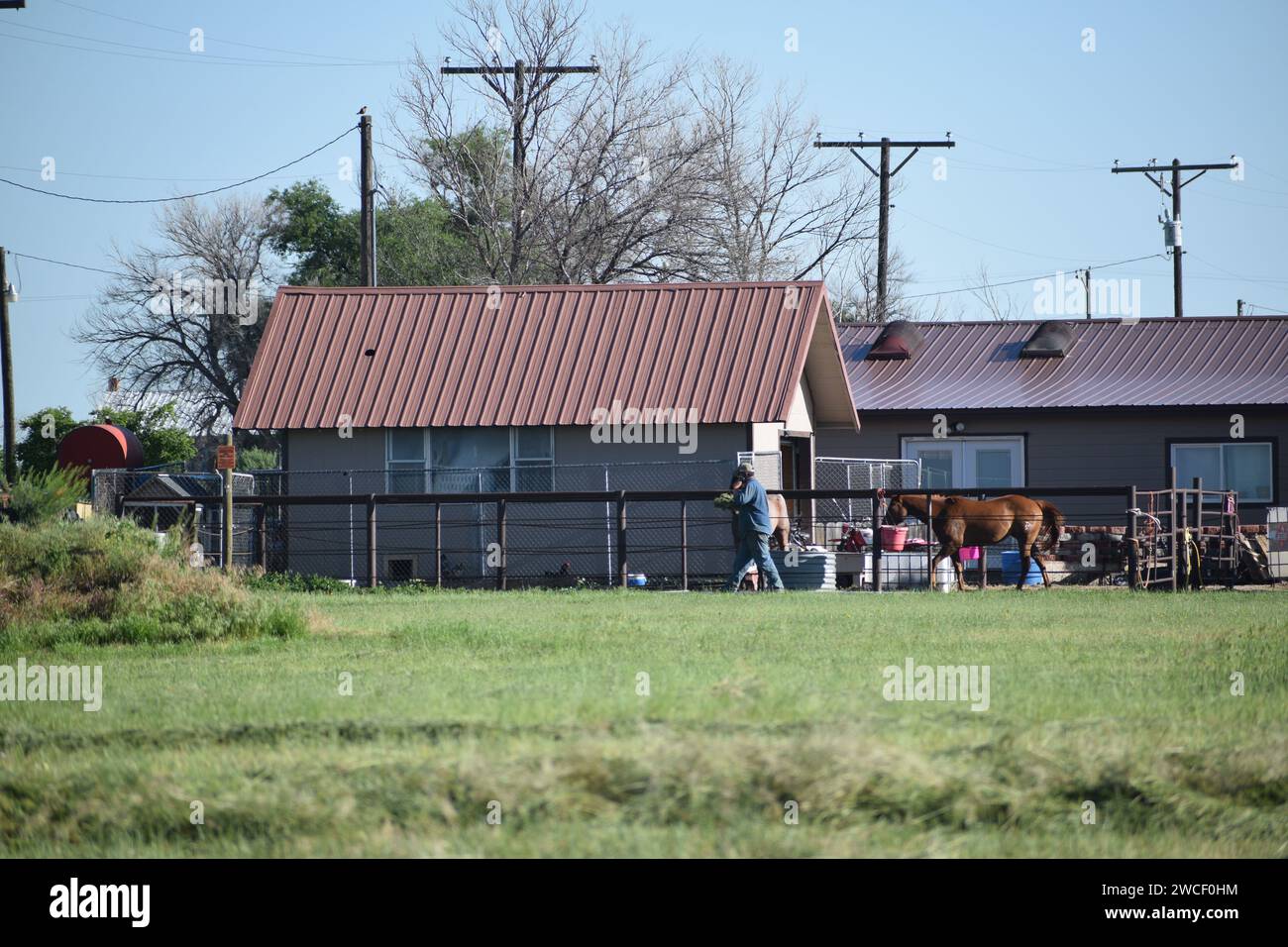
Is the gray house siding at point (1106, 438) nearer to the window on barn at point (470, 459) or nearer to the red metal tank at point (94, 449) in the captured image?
the window on barn at point (470, 459)

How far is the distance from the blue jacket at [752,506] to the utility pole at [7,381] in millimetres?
27589

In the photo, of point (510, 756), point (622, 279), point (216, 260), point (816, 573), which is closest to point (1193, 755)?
point (510, 756)

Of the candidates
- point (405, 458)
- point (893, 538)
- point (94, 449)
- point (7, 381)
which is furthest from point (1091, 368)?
point (7, 381)

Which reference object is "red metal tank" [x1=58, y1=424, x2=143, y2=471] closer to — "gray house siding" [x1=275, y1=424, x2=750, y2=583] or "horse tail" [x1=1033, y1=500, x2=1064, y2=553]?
"gray house siding" [x1=275, y1=424, x2=750, y2=583]

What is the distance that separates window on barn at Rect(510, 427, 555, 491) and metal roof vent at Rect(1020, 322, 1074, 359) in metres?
11.8

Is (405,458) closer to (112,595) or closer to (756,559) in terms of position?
(756,559)

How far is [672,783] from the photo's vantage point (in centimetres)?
648

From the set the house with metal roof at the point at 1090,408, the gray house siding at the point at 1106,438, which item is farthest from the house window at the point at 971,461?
the gray house siding at the point at 1106,438

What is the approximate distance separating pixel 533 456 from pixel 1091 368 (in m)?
12.7

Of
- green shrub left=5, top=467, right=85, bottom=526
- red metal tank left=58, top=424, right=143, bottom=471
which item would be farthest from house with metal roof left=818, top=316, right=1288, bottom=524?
green shrub left=5, top=467, right=85, bottom=526

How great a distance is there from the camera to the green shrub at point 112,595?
1417cm

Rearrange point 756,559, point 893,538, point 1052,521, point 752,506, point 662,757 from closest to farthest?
point 662,757, point 752,506, point 756,559, point 893,538, point 1052,521

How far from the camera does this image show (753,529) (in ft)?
68.2
